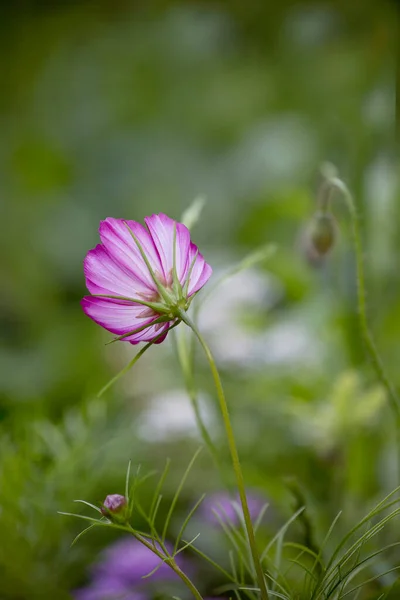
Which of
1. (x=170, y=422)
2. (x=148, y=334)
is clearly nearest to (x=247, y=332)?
(x=170, y=422)

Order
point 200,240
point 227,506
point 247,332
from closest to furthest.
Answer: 1. point 227,506
2. point 247,332
3. point 200,240

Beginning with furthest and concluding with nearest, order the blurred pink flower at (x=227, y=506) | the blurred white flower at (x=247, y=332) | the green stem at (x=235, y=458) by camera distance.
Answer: the blurred white flower at (x=247, y=332) → the blurred pink flower at (x=227, y=506) → the green stem at (x=235, y=458)

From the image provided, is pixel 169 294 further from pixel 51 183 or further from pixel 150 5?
pixel 51 183

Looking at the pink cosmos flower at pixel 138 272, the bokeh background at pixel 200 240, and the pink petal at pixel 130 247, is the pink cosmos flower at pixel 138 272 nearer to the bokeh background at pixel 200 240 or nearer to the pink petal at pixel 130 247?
the pink petal at pixel 130 247

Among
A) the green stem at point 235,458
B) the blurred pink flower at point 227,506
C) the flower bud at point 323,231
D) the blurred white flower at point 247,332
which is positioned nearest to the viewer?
the green stem at point 235,458

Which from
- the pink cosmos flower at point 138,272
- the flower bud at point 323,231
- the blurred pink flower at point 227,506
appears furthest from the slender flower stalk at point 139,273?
the blurred pink flower at point 227,506

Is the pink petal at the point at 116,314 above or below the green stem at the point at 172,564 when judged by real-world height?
above

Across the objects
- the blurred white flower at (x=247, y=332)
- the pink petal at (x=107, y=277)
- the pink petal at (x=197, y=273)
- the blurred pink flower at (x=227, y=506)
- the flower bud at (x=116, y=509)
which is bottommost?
the blurred pink flower at (x=227, y=506)

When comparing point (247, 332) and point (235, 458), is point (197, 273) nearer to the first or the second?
point (235, 458)
